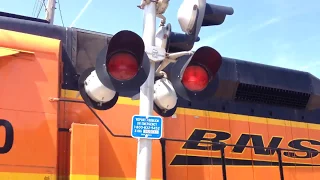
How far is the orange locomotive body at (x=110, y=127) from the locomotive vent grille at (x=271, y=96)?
0.02 metres

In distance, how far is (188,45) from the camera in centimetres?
356

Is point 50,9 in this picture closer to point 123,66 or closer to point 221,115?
point 221,115

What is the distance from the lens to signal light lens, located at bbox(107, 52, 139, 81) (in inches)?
125

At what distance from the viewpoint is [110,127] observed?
5469 millimetres

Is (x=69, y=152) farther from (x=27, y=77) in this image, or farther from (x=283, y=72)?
(x=283, y=72)

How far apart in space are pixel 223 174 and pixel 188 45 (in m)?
2.99

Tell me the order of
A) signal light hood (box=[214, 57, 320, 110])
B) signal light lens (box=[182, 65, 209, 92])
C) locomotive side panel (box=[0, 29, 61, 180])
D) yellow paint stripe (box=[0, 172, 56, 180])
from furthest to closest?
signal light hood (box=[214, 57, 320, 110])
locomotive side panel (box=[0, 29, 61, 180])
yellow paint stripe (box=[0, 172, 56, 180])
signal light lens (box=[182, 65, 209, 92])

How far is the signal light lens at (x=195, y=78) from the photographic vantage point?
3418 mm

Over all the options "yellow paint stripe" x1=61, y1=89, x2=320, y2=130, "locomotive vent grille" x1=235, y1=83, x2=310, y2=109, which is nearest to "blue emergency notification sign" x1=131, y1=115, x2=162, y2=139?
"yellow paint stripe" x1=61, y1=89, x2=320, y2=130

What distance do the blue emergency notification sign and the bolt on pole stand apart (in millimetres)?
40

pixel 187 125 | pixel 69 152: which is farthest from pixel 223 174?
pixel 69 152

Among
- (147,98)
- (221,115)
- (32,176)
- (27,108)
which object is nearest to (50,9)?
(221,115)

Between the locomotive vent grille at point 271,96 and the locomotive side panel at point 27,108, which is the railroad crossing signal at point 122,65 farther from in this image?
the locomotive vent grille at point 271,96

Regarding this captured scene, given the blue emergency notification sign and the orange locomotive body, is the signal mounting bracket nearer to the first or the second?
the blue emergency notification sign
